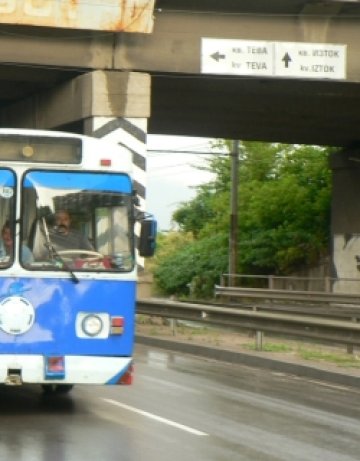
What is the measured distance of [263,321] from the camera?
20.2 meters

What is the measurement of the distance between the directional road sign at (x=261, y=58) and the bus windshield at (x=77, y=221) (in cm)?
1227

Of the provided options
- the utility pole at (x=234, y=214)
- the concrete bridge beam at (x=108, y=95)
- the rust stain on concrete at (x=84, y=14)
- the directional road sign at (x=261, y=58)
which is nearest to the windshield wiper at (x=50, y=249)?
the rust stain on concrete at (x=84, y=14)

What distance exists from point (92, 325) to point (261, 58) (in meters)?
13.2

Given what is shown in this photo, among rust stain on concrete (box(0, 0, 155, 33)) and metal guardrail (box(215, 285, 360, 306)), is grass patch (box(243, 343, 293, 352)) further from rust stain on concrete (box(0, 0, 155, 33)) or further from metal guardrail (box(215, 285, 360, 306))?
metal guardrail (box(215, 285, 360, 306))

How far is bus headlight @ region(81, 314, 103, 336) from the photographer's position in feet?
38.6

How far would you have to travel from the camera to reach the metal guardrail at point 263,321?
1803 cm

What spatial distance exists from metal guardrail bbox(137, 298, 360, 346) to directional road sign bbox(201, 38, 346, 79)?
4.91 metres

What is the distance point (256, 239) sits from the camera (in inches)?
1988

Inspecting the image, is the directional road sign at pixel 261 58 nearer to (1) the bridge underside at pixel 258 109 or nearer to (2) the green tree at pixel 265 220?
(1) the bridge underside at pixel 258 109

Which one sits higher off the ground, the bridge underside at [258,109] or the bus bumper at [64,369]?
the bridge underside at [258,109]

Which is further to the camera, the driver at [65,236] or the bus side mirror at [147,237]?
the bus side mirror at [147,237]

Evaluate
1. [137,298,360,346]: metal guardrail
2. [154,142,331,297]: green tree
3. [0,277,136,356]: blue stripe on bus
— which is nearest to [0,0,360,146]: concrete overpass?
[137,298,360,346]: metal guardrail

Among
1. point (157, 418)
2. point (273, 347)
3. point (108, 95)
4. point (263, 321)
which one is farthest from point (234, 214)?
point (157, 418)

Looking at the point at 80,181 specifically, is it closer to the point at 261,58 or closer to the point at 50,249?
the point at 50,249
